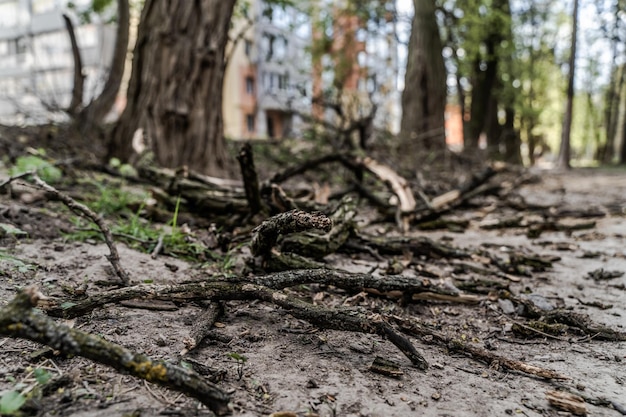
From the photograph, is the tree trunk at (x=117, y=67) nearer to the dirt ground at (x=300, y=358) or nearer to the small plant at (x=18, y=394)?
the dirt ground at (x=300, y=358)

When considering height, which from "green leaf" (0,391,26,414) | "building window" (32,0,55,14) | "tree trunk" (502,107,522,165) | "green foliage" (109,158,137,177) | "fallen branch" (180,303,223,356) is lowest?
"fallen branch" (180,303,223,356)

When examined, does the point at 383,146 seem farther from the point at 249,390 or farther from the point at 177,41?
the point at 249,390

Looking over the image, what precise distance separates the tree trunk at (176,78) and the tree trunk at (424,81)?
6679mm

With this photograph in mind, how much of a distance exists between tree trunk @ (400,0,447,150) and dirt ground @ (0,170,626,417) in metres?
9.07

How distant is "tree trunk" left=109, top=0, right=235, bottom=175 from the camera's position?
16.2 ft

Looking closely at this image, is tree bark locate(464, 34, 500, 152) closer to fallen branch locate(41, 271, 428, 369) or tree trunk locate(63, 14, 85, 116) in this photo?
tree trunk locate(63, 14, 85, 116)

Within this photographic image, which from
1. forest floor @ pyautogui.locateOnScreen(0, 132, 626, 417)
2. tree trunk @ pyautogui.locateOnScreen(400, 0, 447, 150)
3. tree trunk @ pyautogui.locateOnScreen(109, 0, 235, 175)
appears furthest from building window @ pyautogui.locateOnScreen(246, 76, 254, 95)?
forest floor @ pyautogui.locateOnScreen(0, 132, 626, 417)

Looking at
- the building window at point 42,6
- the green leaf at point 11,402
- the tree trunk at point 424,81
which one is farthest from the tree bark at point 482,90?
the building window at point 42,6

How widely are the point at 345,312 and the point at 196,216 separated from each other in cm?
192

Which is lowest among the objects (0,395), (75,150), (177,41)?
(0,395)

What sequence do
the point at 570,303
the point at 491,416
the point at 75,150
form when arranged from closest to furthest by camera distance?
the point at 491,416 < the point at 570,303 < the point at 75,150

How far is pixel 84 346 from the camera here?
3.57ft

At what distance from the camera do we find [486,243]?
3512mm

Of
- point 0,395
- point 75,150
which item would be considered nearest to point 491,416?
point 0,395
